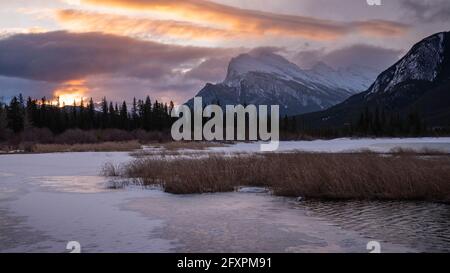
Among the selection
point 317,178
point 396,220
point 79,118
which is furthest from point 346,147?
point 79,118

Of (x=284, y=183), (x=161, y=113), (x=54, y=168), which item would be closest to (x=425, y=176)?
(x=284, y=183)

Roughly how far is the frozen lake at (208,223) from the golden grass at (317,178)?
1056 millimetres

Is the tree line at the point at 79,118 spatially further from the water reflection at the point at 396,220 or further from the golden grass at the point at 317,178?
the water reflection at the point at 396,220

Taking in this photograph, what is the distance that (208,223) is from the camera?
13.2 meters

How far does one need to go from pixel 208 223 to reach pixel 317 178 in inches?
301

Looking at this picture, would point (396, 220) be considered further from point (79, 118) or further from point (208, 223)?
point (79, 118)

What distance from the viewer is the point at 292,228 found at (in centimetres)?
1245

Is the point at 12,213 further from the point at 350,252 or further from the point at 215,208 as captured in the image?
the point at 350,252

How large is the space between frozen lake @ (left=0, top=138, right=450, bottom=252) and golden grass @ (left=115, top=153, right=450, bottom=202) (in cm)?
106

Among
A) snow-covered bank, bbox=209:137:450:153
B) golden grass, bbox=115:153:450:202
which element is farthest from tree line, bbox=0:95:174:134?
golden grass, bbox=115:153:450:202

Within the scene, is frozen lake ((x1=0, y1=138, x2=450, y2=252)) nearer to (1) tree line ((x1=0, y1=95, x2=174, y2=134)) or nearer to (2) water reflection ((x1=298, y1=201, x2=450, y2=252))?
(2) water reflection ((x1=298, y1=201, x2=450, y2=252))

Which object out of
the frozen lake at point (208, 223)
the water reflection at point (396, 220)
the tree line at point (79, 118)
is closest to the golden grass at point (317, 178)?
the frozen lake at point (208, 223)

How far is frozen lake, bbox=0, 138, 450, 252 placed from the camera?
418 inches
